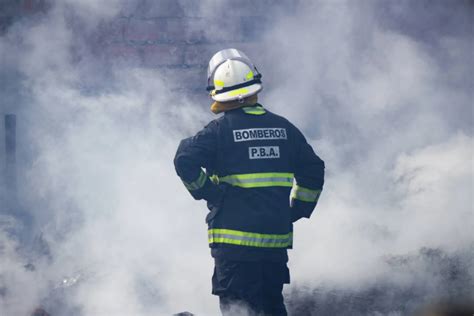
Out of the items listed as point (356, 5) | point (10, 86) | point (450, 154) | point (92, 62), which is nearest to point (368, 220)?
point (450, 154)

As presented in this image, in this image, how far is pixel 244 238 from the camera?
387 cm

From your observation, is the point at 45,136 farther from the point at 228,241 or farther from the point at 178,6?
the point at 228,241

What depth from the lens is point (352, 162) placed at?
682 centimetres

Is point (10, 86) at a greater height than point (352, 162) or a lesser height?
greater

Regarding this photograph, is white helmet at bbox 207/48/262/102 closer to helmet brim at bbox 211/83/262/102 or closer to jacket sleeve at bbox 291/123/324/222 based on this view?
helmet brim at bbox 211/83/262/102

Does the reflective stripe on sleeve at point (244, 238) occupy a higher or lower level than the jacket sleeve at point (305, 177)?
lower

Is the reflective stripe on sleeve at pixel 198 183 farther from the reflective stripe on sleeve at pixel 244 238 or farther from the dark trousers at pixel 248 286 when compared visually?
the dark trousers at pixel 248 286

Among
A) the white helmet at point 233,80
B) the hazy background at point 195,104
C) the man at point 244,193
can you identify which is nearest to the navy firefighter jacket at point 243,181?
the man at point 244,193

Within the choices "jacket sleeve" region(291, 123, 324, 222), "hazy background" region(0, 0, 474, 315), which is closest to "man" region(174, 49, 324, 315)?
"jacket sleeve" region(291, 123, 324, 222)

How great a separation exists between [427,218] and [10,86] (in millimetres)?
4188

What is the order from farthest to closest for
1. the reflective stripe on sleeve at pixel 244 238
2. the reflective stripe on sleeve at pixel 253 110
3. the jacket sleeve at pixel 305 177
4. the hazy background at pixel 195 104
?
1. the hazy background at pixel 195 104
2. the jacket sleeve at pixel 305 177
3. the reflective stripe on sleeve at pixel 253 110
4. the reflective stripe on sleeve at pixel 244 238

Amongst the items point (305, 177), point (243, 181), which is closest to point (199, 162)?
point (243, 181)

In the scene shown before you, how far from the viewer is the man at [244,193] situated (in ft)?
12.8

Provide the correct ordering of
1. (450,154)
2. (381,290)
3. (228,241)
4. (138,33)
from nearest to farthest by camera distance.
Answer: (228,241) → (381,290) → (450,154) → (138,33)
